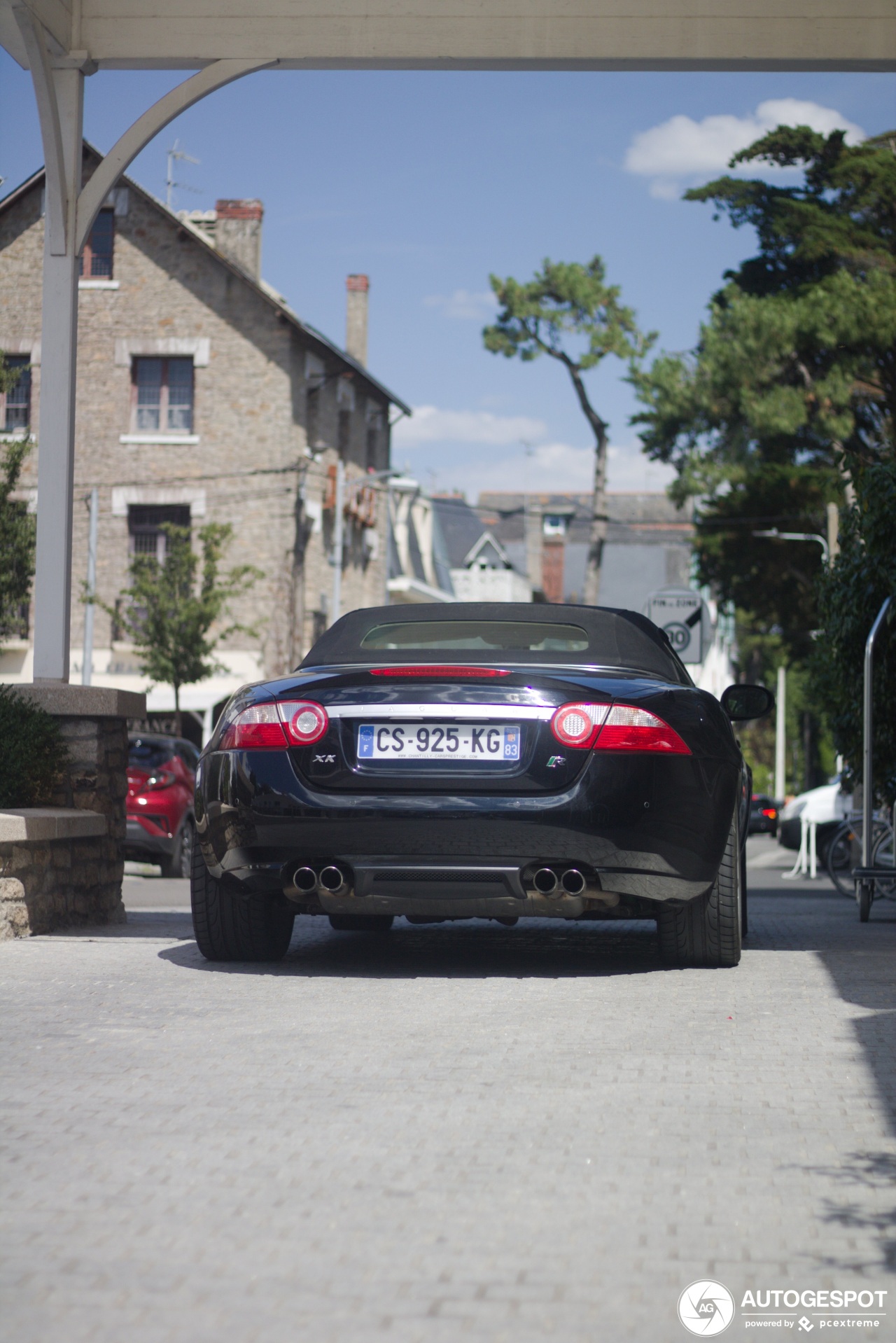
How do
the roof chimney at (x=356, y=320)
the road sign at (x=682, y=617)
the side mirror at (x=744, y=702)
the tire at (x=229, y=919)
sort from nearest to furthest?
the tire at (x=229, y=919), the side mirror at (x=744, y=702), the road sign at (x=682, y=617), the roof chimney at (x=356, y=320)

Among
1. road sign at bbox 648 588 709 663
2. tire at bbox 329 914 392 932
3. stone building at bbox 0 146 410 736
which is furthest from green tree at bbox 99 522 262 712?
tire at bbox 329 914 392 932

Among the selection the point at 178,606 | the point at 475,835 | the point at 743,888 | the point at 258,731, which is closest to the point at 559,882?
the point at 475,835

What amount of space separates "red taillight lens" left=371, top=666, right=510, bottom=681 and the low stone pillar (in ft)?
6.61

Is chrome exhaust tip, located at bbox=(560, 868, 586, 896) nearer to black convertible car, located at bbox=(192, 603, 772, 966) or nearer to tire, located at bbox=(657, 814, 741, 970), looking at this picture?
black convertible car, located at bbox=(192, 603, 772, 966)

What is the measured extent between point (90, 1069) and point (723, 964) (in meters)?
2.85

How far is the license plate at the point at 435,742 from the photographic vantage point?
6.04 metres

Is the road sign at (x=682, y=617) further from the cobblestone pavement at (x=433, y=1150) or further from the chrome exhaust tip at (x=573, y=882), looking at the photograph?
the chrome exhaust tip at (x=573, y=882)

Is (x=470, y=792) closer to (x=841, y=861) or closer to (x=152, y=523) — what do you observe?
(x=841, y=861)

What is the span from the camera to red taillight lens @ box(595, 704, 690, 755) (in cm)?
603

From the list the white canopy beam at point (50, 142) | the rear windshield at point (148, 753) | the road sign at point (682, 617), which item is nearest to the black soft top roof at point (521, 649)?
the white canopy beam at point (50, 142)

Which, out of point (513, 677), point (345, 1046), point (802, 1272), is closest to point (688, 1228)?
point (802, 1272)

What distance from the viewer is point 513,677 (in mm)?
6098

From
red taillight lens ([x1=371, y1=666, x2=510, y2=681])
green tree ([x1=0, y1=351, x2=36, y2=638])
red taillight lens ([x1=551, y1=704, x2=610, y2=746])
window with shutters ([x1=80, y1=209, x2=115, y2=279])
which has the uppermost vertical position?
window with shutters ([x1=80, y1=209, x2=115, y2=279])

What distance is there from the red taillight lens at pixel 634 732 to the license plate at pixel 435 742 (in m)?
0.31
